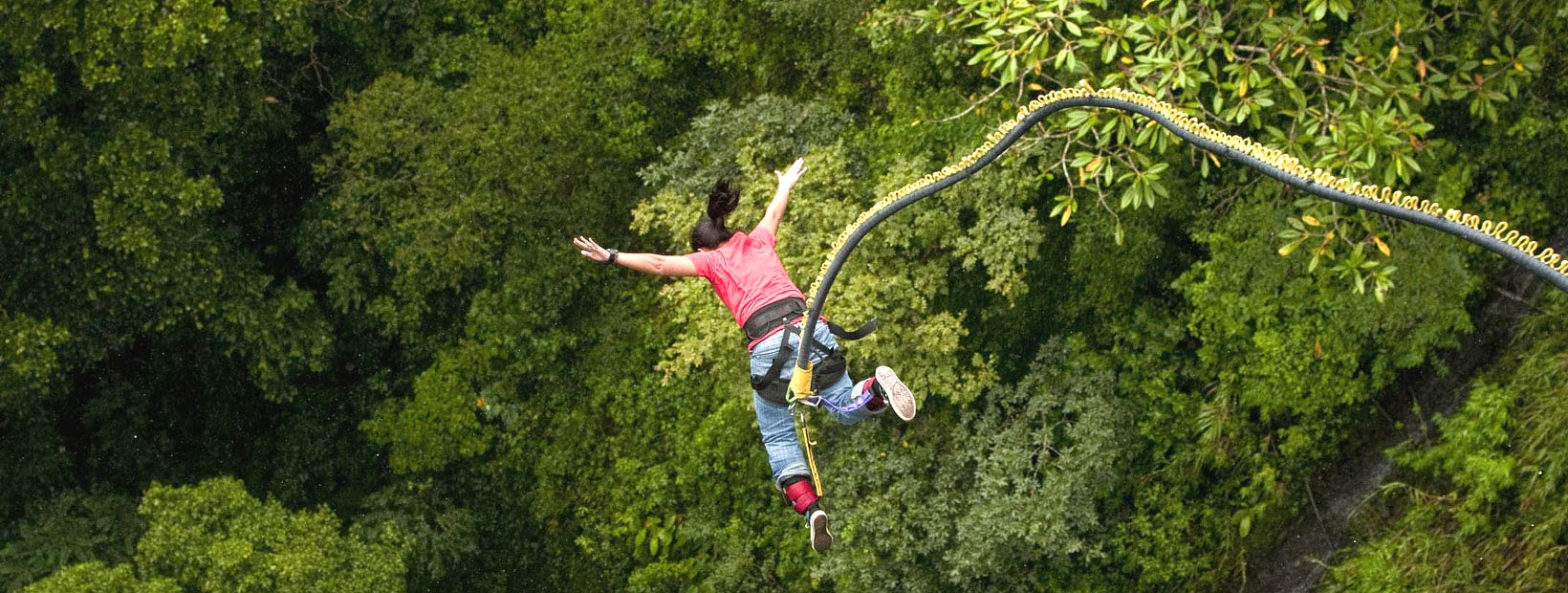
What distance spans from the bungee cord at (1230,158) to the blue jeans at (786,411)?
21cm

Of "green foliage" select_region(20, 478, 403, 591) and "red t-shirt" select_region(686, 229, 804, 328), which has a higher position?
"red t-shirt" select_region(686, 229, 804, 328)

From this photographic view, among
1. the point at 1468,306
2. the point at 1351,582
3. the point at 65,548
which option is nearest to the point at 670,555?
the point at 65,548

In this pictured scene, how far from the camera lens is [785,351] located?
23.4ft

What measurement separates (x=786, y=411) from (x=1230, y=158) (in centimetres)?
238

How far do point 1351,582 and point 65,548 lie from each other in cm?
942

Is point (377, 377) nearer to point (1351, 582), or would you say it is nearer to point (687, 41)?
point (687, 41)

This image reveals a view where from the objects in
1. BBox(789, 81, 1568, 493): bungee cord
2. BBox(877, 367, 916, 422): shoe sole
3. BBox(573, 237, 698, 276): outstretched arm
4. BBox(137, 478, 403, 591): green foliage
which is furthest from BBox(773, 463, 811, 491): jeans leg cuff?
BBox(137, 478, 403, 591): green foliage

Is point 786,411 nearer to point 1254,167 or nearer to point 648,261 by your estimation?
point 648,261

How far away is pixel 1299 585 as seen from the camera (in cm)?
1198

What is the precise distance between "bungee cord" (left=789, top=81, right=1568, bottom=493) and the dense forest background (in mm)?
3099

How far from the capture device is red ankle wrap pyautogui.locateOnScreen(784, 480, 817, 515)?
7.34m

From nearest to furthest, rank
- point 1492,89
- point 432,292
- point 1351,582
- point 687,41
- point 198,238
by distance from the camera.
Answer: point 1492,89 < point 1351,582 < point 198,238 < point 687,41 < point 432,292

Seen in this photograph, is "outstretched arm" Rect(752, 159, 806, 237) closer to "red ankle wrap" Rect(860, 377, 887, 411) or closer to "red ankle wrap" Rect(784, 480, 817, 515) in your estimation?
"red ankle wrap" Rect(860, 377, 887, 411)

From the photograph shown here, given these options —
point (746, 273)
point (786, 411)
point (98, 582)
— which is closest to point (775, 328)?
point (746, 273)
